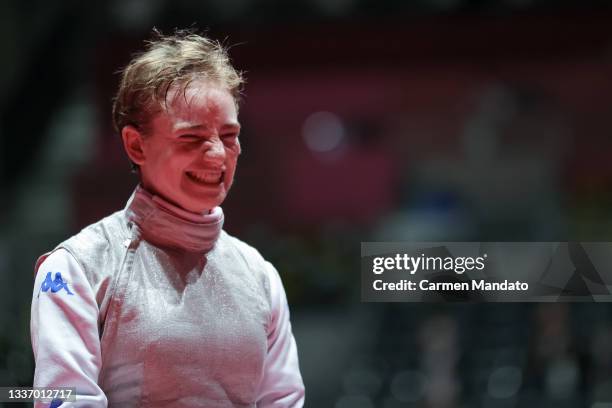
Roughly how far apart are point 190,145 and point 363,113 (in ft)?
15.2

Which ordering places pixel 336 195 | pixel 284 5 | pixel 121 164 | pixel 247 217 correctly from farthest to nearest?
pixel 284 5 → pixel 336 195 → pixel 121 164 → pixel 247 217

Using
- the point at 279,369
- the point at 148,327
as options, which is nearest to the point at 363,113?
the point at 279,369

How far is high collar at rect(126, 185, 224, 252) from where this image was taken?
139cm

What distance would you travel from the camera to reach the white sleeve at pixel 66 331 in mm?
1254

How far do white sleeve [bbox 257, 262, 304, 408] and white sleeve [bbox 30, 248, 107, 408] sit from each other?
0.93 feet

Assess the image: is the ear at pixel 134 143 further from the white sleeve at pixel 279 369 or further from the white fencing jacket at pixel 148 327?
the white sleeve at pixel 279 369

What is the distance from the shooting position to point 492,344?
3.33 m

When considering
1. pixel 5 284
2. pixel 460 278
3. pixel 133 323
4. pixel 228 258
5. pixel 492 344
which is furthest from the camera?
pixel 492 344

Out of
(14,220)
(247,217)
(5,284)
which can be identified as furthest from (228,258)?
(14,220)

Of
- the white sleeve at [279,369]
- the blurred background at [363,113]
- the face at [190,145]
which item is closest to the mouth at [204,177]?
the face at [190,145]

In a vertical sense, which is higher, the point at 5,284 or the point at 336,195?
the point at 336,195

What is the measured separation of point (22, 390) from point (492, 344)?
85.9 inches

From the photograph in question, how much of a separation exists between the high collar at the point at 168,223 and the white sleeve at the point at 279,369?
0.55 ft

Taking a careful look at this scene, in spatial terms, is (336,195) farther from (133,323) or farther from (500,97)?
(133,323)
